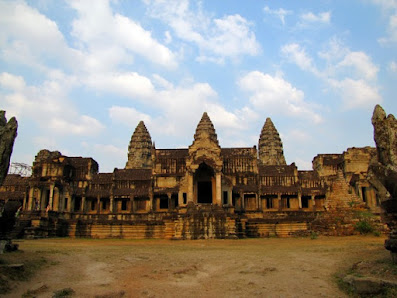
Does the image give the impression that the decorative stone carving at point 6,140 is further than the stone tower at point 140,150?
No

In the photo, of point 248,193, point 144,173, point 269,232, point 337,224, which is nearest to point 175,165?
point 144,173

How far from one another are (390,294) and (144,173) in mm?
36860

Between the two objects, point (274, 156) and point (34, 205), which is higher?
point (274, 156)

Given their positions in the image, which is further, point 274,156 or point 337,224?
point 274,156

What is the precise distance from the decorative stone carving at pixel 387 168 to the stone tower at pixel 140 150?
61.6m

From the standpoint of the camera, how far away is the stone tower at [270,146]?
242ft

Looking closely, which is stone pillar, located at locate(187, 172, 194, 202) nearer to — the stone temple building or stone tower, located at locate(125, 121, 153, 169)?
the stone temple building

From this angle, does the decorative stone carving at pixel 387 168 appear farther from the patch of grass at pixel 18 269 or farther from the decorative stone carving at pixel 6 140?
the decorative stone carving at pixel 6 140

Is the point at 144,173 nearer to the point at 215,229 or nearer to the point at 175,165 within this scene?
the point at 175,165

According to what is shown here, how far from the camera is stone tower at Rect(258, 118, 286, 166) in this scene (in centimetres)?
7381

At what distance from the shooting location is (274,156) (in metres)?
73.8

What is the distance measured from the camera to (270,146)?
245 ft

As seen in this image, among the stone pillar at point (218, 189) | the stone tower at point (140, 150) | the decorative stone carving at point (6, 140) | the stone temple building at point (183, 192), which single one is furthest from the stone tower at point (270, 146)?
the decorative stone carving at point (6, 140)

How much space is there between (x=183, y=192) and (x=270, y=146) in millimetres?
43554
